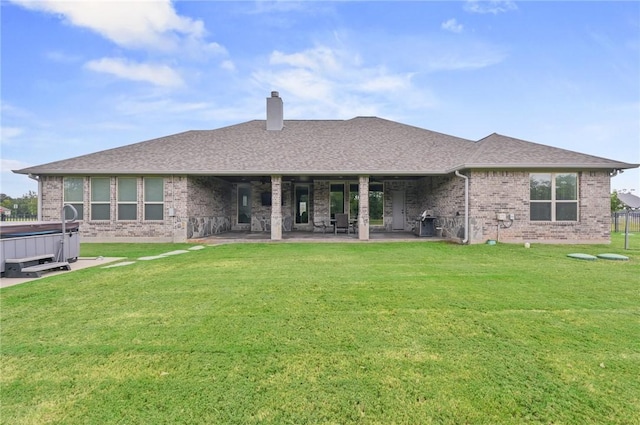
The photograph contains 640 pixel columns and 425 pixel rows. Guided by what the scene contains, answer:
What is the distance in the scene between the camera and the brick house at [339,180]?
11062 millimetres

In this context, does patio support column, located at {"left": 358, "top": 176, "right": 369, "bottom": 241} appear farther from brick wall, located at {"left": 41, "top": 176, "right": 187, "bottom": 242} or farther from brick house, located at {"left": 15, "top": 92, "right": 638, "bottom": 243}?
brick wall, located at {"left": 41, "top": 176, "right": 187, "bottom": 242}

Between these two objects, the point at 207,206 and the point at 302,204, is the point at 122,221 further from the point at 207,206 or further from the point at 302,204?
the point at 302,204

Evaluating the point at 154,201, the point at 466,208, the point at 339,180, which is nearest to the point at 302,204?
the point at 339,180

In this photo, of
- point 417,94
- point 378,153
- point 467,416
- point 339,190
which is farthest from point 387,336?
point 417,94

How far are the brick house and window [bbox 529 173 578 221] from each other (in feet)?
0.12

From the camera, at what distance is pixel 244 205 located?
17.1 meters

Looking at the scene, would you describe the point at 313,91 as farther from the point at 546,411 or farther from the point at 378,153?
the point at 546,411

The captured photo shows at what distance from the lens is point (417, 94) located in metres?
18.0

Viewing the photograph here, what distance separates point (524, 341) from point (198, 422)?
3.18 meters

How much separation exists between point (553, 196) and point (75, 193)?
1836 centimetres

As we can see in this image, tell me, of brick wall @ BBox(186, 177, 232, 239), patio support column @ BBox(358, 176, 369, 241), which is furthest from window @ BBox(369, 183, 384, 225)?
brick wall @ BBox(186, 177, 232, 239)

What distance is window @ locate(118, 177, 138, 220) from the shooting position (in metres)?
12.3

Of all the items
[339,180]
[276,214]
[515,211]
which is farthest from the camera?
[339,180]

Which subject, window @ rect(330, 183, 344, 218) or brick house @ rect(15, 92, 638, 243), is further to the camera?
window @ rect(330, 183, 344, 218)
